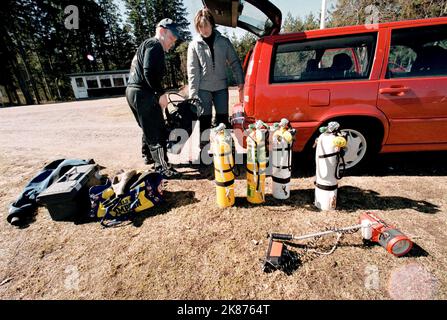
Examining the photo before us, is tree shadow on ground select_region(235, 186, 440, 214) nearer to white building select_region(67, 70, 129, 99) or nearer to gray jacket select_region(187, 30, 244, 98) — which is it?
gray jacket select_region(187, 30, 244, 98)

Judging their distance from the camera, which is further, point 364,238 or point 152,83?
point 152,83

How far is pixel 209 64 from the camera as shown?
3396 millimetres

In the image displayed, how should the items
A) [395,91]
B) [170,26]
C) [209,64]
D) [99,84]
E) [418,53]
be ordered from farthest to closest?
1. [99,84]
2. [209,64]
3. [170,26]
4. [418,53]
5. [395,91]

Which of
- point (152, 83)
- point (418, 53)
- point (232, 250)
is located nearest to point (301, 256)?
point (232, 250)

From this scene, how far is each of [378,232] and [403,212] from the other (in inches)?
30.5

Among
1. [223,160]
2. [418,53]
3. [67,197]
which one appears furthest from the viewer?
[418,53]

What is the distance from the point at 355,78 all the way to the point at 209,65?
1.94 metres

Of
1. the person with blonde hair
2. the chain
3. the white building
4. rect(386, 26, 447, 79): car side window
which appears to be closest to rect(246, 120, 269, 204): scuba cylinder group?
the chain

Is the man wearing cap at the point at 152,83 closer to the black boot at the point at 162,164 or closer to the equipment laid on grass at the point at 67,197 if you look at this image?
the black boot at the point at 162,164

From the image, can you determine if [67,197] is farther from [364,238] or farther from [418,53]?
[418,53]

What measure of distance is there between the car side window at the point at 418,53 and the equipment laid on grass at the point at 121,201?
10.7 ft

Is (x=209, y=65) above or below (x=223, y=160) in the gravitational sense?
above

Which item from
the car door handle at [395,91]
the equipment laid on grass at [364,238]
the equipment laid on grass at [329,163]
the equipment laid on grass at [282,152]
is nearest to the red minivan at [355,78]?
the car door handle at [395,91]
